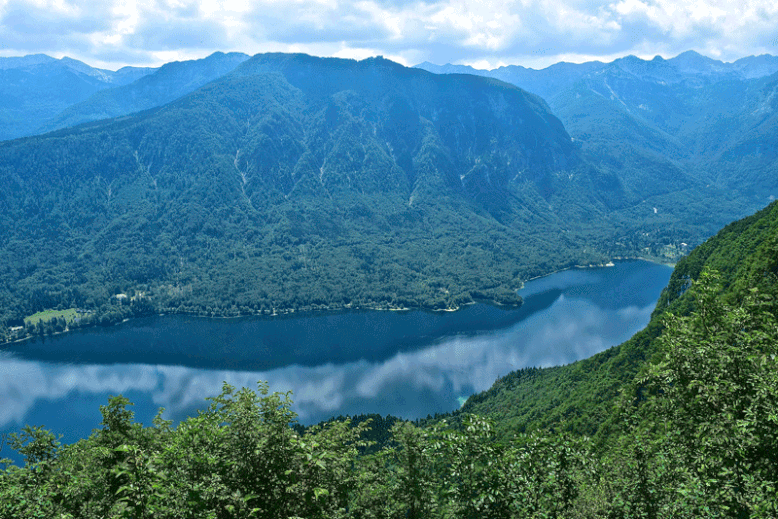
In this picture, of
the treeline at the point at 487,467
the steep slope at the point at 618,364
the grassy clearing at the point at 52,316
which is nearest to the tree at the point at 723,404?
the treeline at the point at 487,467

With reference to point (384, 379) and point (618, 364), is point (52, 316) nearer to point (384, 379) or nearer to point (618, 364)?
point (384, 379)

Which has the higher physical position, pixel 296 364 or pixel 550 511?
pixel 550 511

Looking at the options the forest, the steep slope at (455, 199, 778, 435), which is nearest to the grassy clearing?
the steep slope at (455, 199, 778, 435)

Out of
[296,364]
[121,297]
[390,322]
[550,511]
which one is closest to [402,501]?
[550,511]

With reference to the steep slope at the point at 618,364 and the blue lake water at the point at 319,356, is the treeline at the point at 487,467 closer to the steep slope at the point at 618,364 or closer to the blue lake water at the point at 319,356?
the steep slope at the point at 618,364

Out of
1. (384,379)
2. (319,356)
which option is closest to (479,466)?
(384,379)

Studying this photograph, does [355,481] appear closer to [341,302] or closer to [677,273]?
[677,273]
